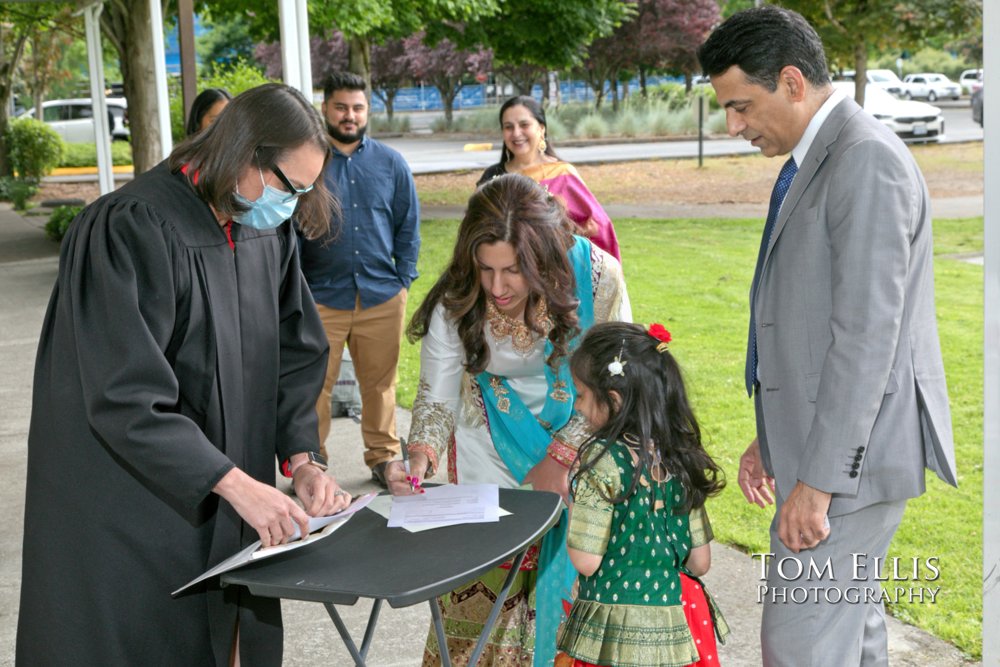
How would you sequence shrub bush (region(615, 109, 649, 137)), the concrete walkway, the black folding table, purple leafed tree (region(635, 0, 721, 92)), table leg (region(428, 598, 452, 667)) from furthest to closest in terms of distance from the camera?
purple leafed tree (region(635, 0, 721, 92)) → shrub bush (region(615, 109, 649, 137)) → the concrete walkway → table leg (region(428, 598, 452, 667)) → the black folding table

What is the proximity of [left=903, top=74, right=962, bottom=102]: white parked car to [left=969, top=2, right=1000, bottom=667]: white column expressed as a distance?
131 ft

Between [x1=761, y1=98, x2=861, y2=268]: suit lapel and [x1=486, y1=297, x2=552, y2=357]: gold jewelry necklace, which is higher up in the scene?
[x1=761, y1=98, x2=861, y2=268]: suit lapel

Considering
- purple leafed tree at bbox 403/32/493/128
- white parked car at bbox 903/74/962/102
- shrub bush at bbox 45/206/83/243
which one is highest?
purple leafed tree at bbox 403/32/493/128

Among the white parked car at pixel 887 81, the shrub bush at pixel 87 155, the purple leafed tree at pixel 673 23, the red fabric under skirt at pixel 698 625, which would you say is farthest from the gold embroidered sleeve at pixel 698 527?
the white parked car at pixel 887 81

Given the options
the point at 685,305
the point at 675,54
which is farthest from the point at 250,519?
the point at 675,54

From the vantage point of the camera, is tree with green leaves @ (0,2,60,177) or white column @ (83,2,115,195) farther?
tree with green leaves @ (0,2,60,177)

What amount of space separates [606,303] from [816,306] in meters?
0.89

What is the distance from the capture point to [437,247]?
13008 mm

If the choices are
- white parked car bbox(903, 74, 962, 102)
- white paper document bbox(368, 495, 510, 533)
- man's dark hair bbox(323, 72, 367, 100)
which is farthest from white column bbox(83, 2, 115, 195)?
white parked car bbox(903, 74, 962, 102)

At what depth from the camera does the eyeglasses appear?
2.39 metres

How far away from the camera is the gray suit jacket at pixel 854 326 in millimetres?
2271

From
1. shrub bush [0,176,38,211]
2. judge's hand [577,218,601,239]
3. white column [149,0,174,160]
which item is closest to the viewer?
judge's hand [577,218,601,239]

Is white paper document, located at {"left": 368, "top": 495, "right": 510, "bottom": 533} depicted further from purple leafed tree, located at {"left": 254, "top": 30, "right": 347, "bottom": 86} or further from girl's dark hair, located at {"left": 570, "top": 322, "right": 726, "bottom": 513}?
purple leafed tree, located at {"left": 254, "top": 30, "right": 347, "bottom": 86}

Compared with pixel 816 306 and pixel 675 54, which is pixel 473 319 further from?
pixel 675 54
